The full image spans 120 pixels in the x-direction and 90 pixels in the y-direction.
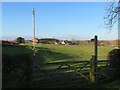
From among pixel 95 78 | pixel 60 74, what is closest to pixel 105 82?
pixel 95 78

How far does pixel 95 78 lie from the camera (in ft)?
52.5

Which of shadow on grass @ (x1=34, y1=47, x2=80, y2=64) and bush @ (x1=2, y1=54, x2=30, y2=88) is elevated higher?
bush @ (x1=2, y1=54, x2=30, y2=88)

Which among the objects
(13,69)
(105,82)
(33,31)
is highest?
(33,31)

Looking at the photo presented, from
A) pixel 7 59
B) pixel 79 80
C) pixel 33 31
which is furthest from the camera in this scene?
pixel 33 31

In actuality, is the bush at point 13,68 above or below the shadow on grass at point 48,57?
above

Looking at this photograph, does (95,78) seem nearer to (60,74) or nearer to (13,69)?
(60,74)

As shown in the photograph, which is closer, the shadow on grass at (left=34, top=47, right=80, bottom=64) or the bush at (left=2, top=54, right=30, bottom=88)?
the bush at (left=2, top=54, right=30, bottom=88)

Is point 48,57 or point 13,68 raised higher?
point 13,68

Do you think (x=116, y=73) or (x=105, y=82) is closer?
(x=105, y=82)

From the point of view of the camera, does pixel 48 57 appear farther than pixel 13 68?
Yes

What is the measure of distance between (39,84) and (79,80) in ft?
8.81

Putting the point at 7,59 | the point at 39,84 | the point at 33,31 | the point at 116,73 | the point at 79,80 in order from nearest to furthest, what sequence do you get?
the point at 7,59 < the point at 39,84 < the point at 79,80 < the point at 116,73 < the point at 33,31

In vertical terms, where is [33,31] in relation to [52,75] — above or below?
above

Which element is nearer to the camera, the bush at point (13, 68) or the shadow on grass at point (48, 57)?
the bush at point (13, 68)
